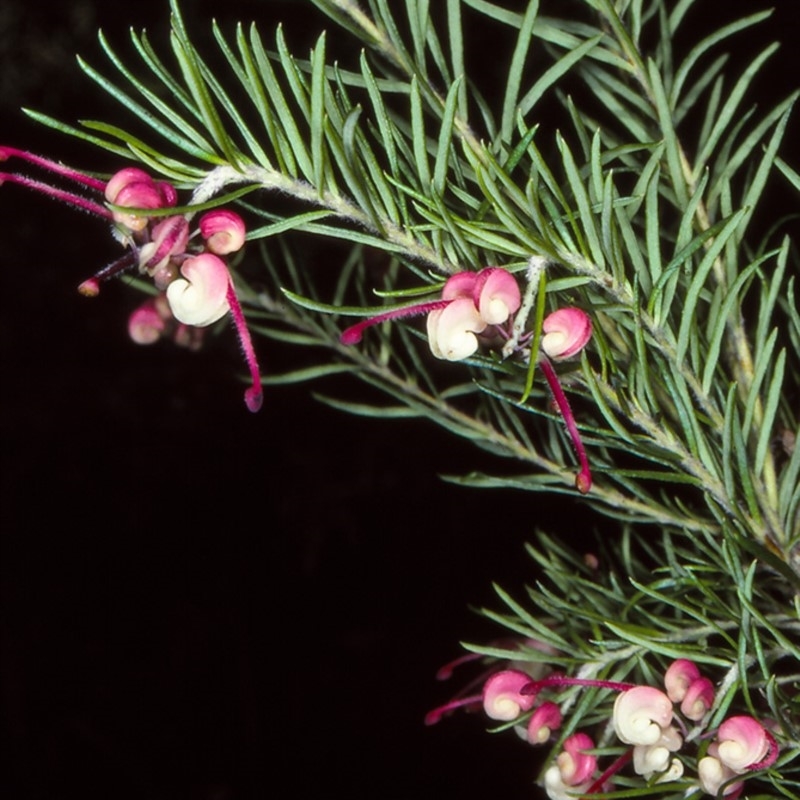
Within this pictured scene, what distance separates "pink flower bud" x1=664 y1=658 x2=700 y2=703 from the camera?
389mm

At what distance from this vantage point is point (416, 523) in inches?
40.5

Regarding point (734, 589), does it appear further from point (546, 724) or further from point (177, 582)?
point (177, 582)

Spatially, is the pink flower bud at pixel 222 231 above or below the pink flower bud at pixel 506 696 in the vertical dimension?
above

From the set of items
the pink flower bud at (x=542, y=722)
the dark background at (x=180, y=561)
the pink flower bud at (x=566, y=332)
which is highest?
the pink flower bud at (x=566, y=332)

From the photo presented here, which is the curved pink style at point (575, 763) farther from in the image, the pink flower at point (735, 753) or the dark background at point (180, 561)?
the dark background at point (180, 561)

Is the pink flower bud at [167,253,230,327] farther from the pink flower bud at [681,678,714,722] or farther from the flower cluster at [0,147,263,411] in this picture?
the pink flower bud at [681,678,714,722]

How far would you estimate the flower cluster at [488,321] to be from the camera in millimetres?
347

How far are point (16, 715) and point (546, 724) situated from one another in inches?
33.3

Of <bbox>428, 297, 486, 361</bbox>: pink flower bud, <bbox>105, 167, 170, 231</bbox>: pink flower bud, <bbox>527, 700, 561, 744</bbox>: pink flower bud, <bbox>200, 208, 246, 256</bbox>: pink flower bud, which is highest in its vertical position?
<bbox>105, 167, 170, 231</bbox>: pink flower bud

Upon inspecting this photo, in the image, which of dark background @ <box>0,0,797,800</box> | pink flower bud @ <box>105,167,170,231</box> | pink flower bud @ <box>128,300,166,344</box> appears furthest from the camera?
dark background @ <box>0,0,797,800</box>

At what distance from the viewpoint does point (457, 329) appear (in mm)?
354

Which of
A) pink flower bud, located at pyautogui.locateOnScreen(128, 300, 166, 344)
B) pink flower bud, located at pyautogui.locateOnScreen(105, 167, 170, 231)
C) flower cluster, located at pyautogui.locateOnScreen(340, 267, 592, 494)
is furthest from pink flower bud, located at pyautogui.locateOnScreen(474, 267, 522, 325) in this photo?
pink flower bud, located at pyautogui.locateOnScreen(128, 300, 166, 344)

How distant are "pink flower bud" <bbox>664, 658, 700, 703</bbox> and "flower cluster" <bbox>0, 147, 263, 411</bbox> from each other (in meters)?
0.18

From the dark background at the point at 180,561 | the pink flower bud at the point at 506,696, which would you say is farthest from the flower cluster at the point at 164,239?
the dark background at the point at 180,561
